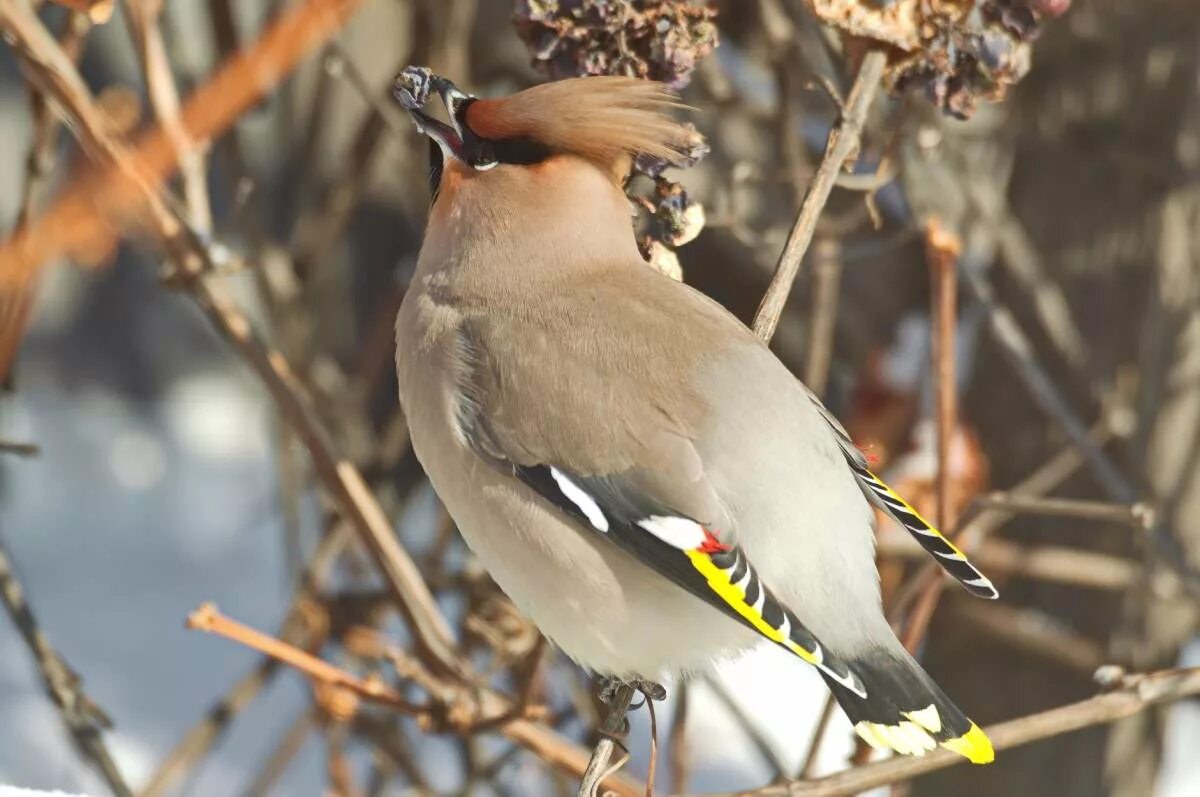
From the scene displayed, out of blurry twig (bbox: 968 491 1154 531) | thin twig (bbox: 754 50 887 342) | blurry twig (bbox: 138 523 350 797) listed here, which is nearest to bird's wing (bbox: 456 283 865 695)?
thin twig (bbox: 754 50 887 342)

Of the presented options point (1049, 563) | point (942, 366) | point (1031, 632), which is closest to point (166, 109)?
point (942, 366)

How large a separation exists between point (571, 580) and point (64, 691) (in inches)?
41.2

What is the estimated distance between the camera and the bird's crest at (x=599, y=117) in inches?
75.3

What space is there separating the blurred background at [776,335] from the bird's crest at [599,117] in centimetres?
6

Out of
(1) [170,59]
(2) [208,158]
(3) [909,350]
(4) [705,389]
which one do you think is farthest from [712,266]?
(4) [705,389]

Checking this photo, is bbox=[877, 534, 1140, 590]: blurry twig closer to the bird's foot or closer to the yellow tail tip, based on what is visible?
the bird's foot

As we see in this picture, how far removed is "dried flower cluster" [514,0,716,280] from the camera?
6.35 feet

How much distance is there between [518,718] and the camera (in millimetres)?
2377

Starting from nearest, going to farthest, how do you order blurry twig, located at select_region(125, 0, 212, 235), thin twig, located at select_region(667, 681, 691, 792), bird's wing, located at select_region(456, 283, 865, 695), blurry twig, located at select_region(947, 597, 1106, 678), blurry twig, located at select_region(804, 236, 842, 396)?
bird's wing, located at select_region(456, 283, 865, 695) → blurry twig, located at select_region(125, 0, 212, 235) → thin twig, located at select_region(667, 681, 691, 792) → blurry twig, located at select_region(804, 236, 842, 396) → blurry twig, located at select_region(947, 597, 1106, 678)

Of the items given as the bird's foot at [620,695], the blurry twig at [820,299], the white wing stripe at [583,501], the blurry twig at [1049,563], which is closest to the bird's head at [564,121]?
the white wing stripe at [583,501]

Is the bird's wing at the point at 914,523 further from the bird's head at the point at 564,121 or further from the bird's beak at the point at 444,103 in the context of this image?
the bird's beak at the point at 444,103

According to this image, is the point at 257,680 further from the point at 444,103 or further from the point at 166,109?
the point at 444,103

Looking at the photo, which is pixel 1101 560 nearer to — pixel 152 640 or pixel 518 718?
pixel 518 718

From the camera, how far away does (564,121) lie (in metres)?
1.97
